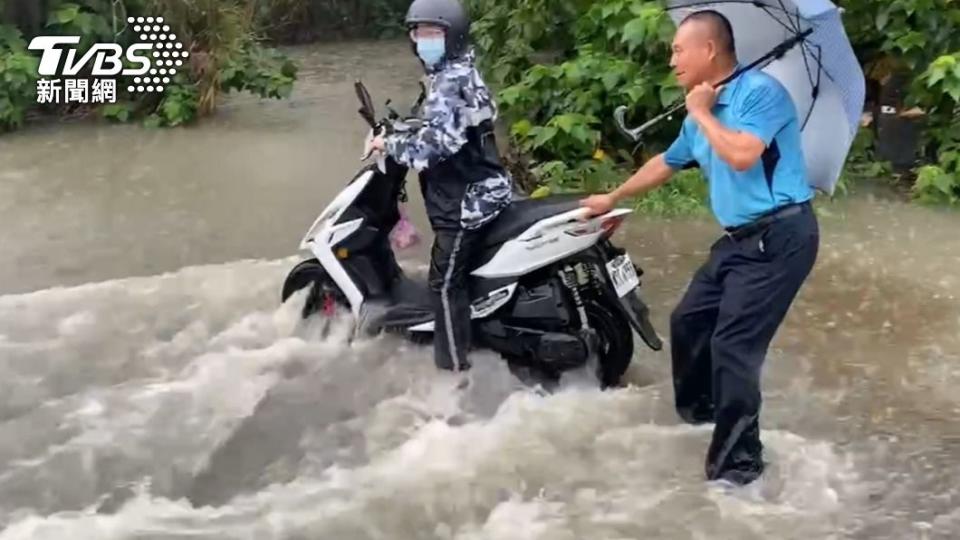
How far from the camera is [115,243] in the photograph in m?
7.09

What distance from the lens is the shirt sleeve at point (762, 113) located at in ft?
12.7

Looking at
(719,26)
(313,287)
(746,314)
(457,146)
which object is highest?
(719,26)

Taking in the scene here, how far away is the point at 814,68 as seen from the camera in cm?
440

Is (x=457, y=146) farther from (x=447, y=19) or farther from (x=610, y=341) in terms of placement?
(x=610, y=341)

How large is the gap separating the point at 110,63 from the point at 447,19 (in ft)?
21.0

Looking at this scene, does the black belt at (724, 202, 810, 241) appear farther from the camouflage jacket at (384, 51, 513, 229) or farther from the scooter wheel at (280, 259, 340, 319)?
the scooter wheel at (280, 259, 340, 319)

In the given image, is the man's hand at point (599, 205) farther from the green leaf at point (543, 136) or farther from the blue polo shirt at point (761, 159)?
the green leaf at point (543, 136)

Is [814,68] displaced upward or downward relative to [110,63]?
upward

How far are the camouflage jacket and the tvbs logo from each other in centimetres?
605

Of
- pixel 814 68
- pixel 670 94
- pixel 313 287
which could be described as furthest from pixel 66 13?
pixel 814 68

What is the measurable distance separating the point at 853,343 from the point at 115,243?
3965mm

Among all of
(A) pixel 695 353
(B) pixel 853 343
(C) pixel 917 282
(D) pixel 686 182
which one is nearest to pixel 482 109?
(A) pixel 695 353

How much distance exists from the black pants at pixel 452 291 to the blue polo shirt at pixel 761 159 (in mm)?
1095

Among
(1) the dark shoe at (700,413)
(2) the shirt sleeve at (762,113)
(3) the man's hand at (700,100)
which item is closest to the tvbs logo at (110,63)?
(1) the dark shoe at (700,413)
